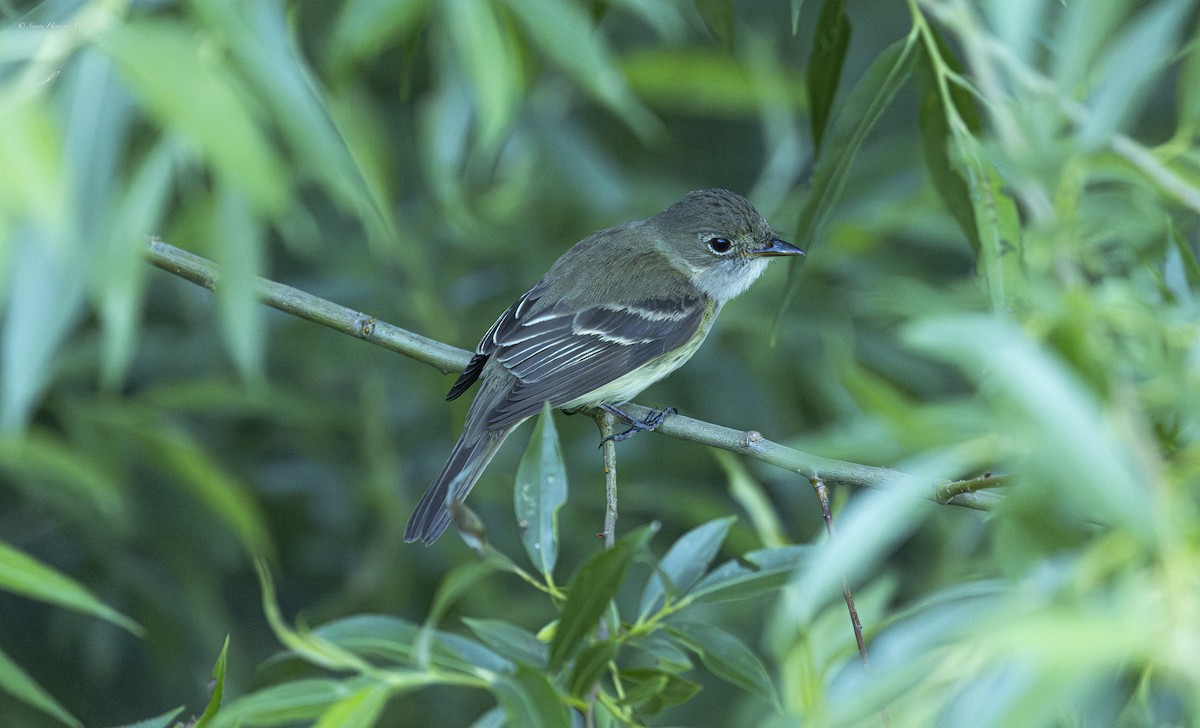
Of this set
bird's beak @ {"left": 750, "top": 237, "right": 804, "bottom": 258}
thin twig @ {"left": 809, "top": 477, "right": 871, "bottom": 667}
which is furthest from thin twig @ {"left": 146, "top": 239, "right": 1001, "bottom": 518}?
bird's beak @ {"left": 750, "top": 237, "right": 804, "bottom": 258}

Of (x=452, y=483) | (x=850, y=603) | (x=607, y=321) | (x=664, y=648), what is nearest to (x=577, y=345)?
(x=607, y=321)

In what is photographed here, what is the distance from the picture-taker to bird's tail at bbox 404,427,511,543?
3600 mm

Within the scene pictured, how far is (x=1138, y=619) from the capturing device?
1271 millimetres

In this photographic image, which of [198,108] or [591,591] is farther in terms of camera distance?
[591,591]

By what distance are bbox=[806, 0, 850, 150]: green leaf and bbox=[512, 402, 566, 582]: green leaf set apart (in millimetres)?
1179

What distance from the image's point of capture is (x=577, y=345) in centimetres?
438

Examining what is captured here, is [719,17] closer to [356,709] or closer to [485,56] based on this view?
[485,56]

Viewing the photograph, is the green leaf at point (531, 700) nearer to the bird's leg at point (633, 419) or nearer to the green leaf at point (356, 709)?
the green leaf at point (356, 709)

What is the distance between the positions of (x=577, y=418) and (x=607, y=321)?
57 centimetres

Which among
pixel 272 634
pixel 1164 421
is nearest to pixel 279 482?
pixel 272 634

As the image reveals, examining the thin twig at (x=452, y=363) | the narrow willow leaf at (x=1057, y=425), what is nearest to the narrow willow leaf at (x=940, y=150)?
the thin twig at (x=452, y=363)

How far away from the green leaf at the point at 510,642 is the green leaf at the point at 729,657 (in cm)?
25

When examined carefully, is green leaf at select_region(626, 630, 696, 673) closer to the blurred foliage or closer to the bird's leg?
the blurred foliage

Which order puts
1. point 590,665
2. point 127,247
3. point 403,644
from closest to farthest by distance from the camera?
point 127,247 → point 590,665 → point 403,644
